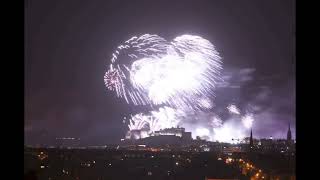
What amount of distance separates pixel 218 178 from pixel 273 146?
50.4ft

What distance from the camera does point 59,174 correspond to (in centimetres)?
3247
